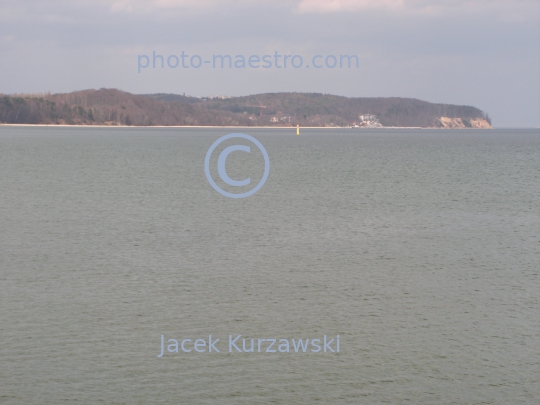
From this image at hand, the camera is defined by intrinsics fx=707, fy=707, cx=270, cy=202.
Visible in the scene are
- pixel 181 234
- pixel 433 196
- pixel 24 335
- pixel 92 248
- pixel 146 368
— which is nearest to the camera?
pixel 146 368

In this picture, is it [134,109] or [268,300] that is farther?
[134,109]

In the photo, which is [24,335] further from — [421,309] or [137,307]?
[421,309]

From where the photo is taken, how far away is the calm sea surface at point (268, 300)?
1056cm

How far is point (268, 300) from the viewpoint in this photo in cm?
1477

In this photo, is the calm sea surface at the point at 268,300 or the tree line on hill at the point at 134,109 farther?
the tree line on hill at the point at 134,109

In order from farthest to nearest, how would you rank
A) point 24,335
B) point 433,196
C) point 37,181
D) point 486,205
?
point 37,181 → point 433,196 → point 486,205 → point 24,335

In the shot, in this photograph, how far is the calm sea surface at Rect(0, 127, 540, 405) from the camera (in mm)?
10562

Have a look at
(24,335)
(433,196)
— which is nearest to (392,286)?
(24,335)

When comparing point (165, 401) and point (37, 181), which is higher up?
point (37, 181)

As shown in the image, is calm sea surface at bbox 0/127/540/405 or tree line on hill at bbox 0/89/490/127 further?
tree line on hill at bbox 0/89/490/127

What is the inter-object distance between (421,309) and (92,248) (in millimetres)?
9877

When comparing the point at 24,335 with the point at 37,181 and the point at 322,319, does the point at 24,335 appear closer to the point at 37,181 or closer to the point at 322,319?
the point at 322,319

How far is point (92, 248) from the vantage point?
20.0 m

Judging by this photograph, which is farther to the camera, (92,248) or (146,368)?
(92,248)
